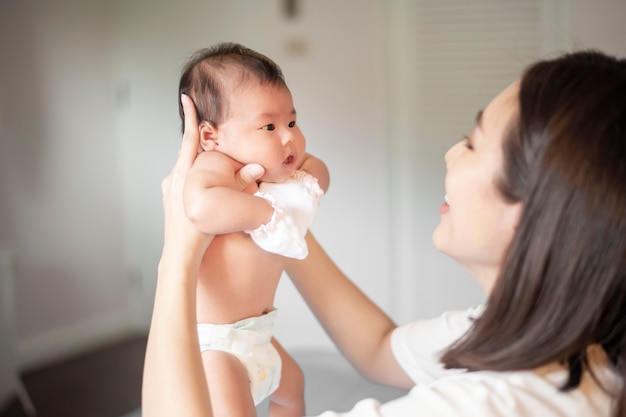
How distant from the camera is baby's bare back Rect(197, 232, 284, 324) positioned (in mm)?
911

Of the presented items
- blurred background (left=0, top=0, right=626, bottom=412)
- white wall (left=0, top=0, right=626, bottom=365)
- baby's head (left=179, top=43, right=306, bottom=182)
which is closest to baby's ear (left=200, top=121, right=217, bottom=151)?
baby's head (left=179, top=43, right=306, bottom=182)

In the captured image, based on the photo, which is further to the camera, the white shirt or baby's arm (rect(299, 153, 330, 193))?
baby's arm (rect(299, 153, 330, 193))

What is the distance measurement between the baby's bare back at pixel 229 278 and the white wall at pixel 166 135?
4.07ft

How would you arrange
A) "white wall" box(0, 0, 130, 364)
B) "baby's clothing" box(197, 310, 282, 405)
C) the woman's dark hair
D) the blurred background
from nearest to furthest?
the woman's dark hair < "baby's clothing" box(197, 310, 282, 405) < the blurred background < "white wall" box(0, 0, 130, 364)

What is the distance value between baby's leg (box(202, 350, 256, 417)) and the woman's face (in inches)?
12.2

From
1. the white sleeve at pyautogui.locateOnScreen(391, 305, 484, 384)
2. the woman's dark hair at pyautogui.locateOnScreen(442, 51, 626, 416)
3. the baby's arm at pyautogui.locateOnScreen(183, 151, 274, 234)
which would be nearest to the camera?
the woman's dark hair at pyautogui.locateOnScreen(442, 51, 626, 416)

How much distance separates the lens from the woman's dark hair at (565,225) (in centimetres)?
67

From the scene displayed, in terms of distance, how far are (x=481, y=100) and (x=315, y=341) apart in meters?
0.95

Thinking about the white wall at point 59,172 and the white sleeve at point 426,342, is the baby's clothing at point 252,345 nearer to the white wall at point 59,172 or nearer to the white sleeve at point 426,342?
the white sleeve at point 426,342

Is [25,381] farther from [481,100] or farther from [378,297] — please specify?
[481,100]

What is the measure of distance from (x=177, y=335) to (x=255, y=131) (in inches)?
11.7

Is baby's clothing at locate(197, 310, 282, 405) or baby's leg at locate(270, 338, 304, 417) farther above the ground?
baby's clothing at locate(197, 310, 282, 405)

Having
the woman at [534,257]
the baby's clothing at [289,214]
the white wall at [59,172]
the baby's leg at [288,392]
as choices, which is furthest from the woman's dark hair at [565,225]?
the white wall at [59,172]

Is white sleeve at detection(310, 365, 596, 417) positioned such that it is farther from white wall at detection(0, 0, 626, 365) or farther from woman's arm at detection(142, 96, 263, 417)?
white wall at detection(0, 0, 626, 365)
